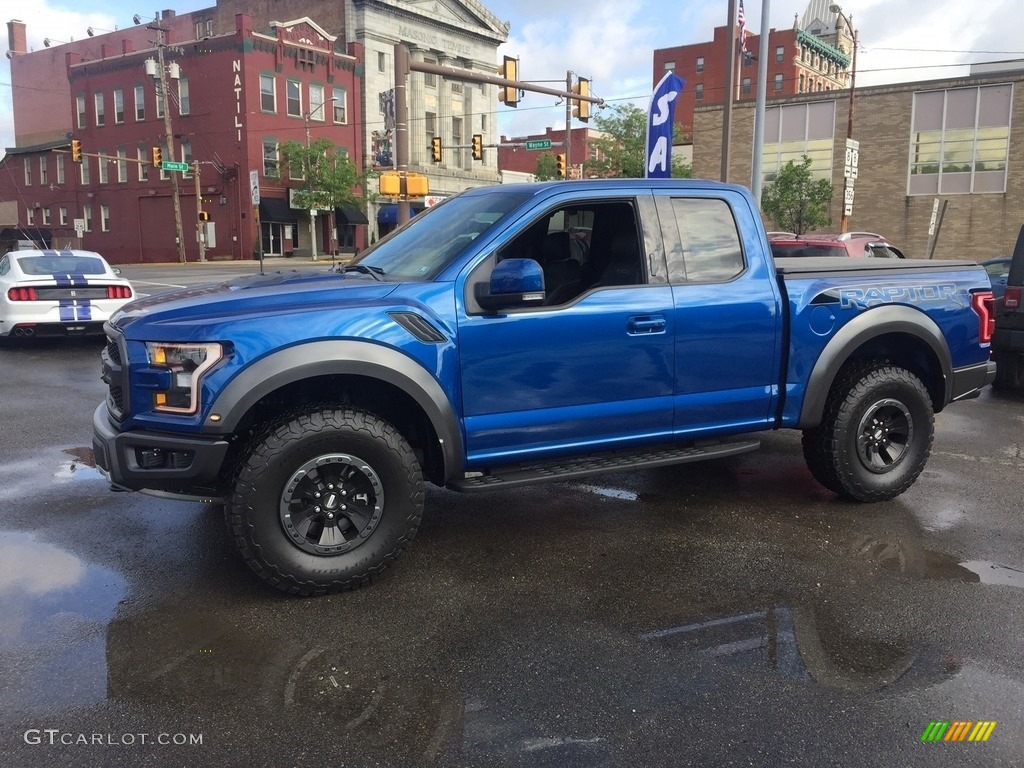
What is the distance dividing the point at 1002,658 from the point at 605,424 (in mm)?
2063

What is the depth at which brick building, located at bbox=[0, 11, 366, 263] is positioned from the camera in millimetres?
44312

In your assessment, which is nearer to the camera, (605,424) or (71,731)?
(71,731)

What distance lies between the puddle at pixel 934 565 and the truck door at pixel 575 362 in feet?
4.31

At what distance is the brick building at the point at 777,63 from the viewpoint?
79.2 m

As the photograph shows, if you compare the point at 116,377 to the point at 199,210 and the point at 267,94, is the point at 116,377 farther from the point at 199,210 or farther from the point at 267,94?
the point at 267,94

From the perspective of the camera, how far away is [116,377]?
401 centimetres

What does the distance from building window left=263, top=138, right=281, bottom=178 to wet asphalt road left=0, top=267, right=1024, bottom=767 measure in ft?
140

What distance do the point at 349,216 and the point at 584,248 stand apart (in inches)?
1811

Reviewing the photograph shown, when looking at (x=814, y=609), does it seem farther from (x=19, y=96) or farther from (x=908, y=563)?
(x=19, y=96)

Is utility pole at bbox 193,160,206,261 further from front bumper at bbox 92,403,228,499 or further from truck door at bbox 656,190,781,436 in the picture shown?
front bumper at bbox 92,403,228,499

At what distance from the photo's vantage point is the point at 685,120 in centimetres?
8806

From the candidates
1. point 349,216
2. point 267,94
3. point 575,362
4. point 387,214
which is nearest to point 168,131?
point 267,94

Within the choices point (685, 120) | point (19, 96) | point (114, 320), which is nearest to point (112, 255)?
point (19, 96)

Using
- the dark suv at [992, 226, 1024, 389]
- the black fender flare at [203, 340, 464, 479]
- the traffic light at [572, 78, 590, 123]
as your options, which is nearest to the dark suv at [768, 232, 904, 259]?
the dark suv at [992, 226, 1024, 389]
